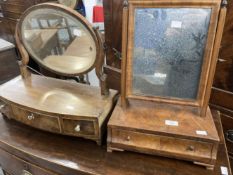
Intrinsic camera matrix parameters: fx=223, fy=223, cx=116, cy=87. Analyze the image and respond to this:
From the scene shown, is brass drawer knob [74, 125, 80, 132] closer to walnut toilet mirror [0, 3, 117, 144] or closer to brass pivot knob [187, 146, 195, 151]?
walnut toilet mirror [0, 3, 117, 144]

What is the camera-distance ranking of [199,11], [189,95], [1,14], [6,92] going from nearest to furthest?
[199,11]
[189,95]
[6,92]
[1,14]

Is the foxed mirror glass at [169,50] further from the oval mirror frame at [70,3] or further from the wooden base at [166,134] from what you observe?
the oval mirror frame at [70,3]

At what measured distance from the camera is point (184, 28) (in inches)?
29.6

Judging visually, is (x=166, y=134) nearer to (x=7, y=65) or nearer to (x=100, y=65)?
(x=100, y=65)

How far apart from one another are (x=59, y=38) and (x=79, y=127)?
411mm

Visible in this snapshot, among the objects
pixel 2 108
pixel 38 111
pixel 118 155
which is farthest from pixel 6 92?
pixel 118 155

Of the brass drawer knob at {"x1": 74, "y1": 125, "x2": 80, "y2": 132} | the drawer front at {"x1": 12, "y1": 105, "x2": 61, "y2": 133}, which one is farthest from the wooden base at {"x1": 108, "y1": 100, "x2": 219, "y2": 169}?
the drawer front at {"x1": 12, "y1": 105, "x2": 61, "y2": 133}

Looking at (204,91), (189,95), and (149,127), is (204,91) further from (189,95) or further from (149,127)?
(149,127)

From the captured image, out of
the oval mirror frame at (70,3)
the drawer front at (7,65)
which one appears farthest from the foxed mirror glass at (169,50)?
the drawer front at (7,65)

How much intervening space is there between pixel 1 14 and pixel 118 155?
1.78 meters

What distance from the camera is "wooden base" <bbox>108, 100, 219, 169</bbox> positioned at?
30.1 inches

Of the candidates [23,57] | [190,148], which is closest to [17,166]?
[23,57]

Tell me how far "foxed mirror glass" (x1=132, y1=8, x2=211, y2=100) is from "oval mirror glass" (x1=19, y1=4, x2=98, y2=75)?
0.64 ft

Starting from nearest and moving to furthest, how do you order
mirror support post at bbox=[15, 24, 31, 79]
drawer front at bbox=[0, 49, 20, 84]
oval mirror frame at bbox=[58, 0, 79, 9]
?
mirror support post at bbox=[15, 24, 31, 79], oval mirror frame at bbox=[58, 0, 79, 9], drawer front at bbox=[0, 49, 20, 84]
